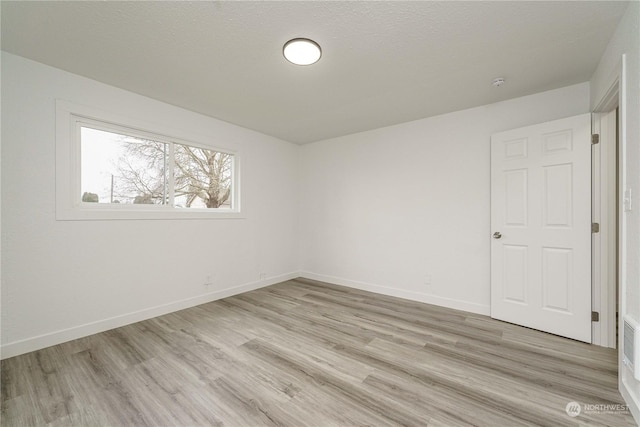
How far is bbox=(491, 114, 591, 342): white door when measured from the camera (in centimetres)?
243

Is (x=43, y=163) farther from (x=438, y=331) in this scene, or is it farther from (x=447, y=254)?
(x=447, y=254)

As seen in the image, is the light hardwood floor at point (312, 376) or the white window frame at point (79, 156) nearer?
the light hardwood floor at point (312, 376)

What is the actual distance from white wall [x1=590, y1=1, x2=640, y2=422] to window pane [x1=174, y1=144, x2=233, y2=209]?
4135 mm

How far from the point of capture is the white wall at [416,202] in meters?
3.09

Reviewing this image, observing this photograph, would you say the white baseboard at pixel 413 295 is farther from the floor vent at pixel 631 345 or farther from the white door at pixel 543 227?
the floor vent at pixel 631 345

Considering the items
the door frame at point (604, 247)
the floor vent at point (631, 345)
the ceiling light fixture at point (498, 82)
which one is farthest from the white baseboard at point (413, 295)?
the ceiling light fixture at point (498, 82)

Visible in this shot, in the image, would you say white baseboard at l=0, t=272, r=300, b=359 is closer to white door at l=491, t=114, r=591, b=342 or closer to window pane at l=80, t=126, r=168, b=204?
window pane at l=80, t=126, r=168, b=204

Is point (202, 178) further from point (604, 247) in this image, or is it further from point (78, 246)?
point (604, 247)

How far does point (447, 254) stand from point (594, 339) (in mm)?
1480

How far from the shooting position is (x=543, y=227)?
2639mm

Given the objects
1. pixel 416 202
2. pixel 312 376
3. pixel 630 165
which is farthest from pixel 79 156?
pixel 630 165

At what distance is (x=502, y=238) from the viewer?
2902mm

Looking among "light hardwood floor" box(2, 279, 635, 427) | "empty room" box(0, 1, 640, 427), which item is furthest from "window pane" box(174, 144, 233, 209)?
"light hardwood floor" box(2, 279, 635, 427)

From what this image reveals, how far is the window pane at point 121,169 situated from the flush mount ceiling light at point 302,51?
2126 millimetres
